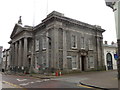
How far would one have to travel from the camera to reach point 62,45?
19594 mm

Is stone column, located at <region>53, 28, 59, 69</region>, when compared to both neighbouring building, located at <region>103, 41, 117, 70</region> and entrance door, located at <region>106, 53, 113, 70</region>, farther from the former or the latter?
entrance door, located at <region>106, 53, 113, 70</region>

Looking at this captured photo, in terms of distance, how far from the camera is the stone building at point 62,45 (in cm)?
1906

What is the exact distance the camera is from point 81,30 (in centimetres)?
2292

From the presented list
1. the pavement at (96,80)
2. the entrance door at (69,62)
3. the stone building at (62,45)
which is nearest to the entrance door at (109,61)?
the stone building at (62,45)

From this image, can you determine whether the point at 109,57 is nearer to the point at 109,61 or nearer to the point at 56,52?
the point at 109,61

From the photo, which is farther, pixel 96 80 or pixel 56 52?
pixel 56 52

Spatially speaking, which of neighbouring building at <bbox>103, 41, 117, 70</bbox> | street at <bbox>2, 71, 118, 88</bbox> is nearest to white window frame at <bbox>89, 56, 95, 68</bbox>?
neighbouring building at <bbox>103, 41, 117, 70</bbox>

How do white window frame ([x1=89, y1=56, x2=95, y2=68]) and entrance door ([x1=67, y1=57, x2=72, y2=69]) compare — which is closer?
entrance door ([x1=67, y1=57, x2=72, y2=69])

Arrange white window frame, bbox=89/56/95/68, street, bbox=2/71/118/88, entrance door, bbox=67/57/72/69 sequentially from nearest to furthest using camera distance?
street, bbox=2/71/118/88 → entrance door, bbox=67/57/72/69 → white window frame, bbox=89/56/95/68

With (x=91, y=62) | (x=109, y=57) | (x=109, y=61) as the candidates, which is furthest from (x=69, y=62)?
(x=109, y=57)

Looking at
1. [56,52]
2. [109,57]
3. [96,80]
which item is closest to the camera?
[96,80]

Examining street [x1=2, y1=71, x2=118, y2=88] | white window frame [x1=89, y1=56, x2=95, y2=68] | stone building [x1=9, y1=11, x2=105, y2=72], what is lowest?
street [x1=2, y1=71, x2=118, y2=88]

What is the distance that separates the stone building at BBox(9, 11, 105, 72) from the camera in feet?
62.5

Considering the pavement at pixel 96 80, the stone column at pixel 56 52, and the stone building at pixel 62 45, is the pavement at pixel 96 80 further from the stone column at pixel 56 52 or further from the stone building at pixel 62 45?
the stone building at pixel 62 45
